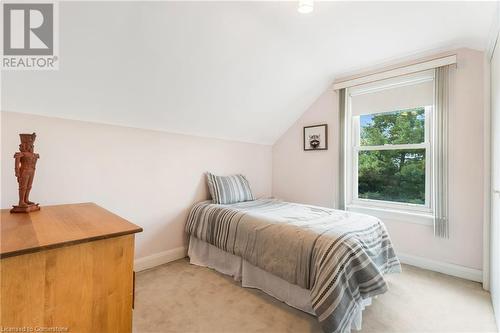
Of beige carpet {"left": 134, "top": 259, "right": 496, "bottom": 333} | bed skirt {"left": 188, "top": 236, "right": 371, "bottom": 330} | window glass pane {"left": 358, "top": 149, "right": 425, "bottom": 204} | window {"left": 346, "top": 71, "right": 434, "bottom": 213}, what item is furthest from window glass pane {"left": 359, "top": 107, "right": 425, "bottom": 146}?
bed skirt {"left": 188, "top": 236, "right": 371, "bottom": 330}

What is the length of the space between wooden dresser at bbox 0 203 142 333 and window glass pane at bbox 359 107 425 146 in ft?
9.96

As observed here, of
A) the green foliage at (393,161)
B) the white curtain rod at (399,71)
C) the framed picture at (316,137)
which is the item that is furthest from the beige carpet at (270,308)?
the white curtain rod at (399,71)

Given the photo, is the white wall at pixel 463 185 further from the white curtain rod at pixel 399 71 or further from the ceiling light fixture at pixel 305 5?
the ceiling light fixture at pixel 305 5

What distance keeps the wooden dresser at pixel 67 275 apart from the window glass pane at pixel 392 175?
2974 millimetres

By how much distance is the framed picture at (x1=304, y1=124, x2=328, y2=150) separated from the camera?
11.3ft

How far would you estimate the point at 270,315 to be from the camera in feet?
5.91

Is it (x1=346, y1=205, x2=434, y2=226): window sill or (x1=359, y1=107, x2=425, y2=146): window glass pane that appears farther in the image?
(x1=359, y1=107, x2=425, y2=146): window glass pane

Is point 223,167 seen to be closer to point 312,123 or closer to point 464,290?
point 312,123

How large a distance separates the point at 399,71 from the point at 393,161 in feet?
3.43

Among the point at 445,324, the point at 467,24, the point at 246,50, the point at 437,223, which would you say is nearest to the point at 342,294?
the point at 445,324

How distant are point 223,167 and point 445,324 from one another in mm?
2622

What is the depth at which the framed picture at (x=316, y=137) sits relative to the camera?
344cm

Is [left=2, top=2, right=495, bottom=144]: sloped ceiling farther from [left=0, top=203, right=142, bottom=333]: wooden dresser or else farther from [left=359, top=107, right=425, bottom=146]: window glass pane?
[left=0, top=203, right=142, bottom=333]: wooden dresser

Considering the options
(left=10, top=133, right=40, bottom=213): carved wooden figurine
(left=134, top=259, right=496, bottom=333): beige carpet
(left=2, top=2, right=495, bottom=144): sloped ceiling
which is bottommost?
(left=134, top=259, right=496, bottom=333): beige carpet
